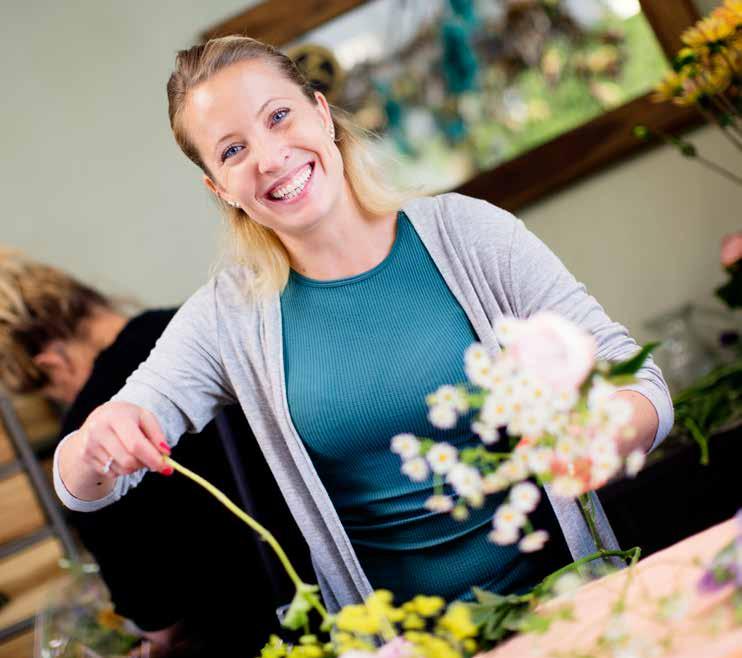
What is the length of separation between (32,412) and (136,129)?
895mm

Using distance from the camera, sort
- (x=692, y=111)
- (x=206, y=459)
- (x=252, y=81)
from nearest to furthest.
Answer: (x=252, y=81)
(x=206, y=459)
(x=692, y=111)

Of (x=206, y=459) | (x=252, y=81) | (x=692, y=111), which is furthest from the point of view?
(x=692, y=111)

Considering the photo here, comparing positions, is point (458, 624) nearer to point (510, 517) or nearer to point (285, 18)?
point (510, 517)

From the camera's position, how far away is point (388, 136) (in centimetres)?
261

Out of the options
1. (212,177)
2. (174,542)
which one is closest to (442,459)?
(212,177)

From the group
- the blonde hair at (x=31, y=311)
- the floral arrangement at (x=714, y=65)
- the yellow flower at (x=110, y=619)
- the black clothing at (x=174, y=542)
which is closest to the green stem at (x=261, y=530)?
the black clothing at (x=174, y=542)

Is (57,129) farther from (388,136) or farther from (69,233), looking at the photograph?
(388,136)

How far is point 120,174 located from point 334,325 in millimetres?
1480

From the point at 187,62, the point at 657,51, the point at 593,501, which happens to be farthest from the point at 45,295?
the point at 657,51

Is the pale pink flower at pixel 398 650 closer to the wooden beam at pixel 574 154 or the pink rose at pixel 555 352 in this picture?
the pink rose at pixel 555 352

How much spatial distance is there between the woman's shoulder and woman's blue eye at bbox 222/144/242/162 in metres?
0.30

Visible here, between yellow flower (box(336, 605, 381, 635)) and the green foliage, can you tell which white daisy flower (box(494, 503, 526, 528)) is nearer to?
yellow flower (box(336, 605, 381, 635))

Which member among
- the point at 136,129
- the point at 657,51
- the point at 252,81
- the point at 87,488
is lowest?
the point at 87,488

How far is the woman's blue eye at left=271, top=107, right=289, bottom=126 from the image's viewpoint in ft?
4.43
